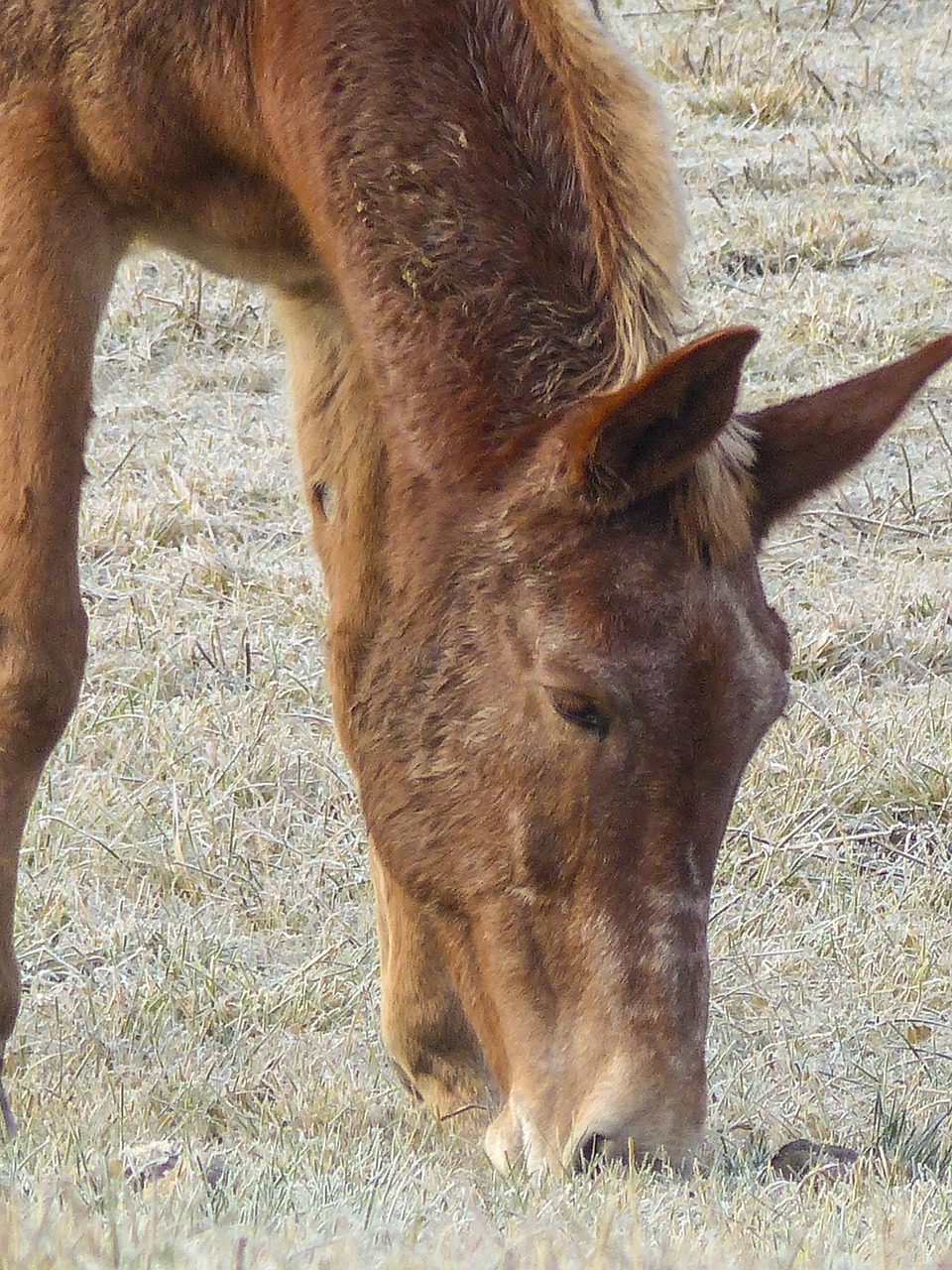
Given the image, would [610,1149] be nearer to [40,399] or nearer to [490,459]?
[490,459]

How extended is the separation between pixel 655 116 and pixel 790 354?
433 centimetres

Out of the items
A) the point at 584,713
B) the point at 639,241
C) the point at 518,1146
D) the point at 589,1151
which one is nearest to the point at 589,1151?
the point at 589,1151

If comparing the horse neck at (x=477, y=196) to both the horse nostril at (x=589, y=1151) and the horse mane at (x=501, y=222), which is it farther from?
the horse nostril at (x=589, y=1151)

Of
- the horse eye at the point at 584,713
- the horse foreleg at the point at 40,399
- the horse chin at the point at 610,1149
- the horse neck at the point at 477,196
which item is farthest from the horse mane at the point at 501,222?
the horse chin at the point at 610,1149

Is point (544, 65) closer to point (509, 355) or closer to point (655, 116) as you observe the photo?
point (655, 116)

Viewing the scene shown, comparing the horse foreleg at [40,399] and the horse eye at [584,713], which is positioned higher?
the horse foreleg at [40,399]

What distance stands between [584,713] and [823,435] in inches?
22.4

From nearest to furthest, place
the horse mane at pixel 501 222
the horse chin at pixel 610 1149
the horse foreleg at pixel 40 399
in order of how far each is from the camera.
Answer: the horse chin at pixel 610 1149, the horse mane at pixel 501 222, the horse foreleg at pixel 40 399

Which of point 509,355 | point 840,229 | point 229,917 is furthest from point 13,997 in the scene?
point 840,229

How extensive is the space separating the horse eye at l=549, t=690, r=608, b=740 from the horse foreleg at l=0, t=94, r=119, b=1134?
924mm

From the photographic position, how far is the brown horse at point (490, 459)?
→ 7.97 ft

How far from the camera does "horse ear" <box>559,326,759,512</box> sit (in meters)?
2.25

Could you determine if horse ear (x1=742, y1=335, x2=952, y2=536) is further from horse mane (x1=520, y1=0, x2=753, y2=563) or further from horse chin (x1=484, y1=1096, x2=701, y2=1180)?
horse chin (x1=484, y1=1096, x2=701, y2=1180)

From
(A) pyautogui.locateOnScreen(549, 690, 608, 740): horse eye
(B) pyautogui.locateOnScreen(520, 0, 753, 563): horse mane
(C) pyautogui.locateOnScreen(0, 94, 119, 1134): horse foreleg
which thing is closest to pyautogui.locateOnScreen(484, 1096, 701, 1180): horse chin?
(A) pyautogui.locateOnScreen(549, 690, 608, 740): horse eye
